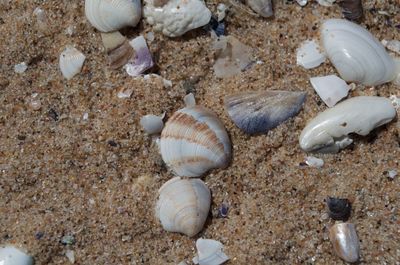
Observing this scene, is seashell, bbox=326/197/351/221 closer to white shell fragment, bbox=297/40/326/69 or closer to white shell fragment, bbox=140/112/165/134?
white shell fragment, bbox=297/40/326/69

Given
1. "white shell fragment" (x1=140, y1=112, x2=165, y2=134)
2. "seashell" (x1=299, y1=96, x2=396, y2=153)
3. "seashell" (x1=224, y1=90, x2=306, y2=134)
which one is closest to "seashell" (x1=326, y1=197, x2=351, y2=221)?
"seashell" (x1=299, y1=96, x2=396, y2=153)

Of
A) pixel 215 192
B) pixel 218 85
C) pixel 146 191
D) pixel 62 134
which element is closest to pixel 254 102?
pixel 218 85

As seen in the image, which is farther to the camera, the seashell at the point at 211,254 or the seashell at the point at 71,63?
the seashell at the point at 71,63

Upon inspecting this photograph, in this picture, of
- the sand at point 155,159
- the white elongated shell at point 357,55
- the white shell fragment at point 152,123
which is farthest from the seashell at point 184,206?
the white elongated shell at point 357,55

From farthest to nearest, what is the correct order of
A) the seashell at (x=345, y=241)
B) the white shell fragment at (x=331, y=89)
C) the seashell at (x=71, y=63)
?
the seashell at (x=71, y=63)
the white shell fragment at (x=331, y=89)
the seashell at (x=345, y=241)

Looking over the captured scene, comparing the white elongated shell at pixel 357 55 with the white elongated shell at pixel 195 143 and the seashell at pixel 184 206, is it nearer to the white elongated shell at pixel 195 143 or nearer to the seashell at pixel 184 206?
the white elongated shell at pixel 195 143

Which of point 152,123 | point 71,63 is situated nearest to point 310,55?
point 152,123

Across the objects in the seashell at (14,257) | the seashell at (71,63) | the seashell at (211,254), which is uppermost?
the seashell at (71,63)
